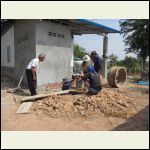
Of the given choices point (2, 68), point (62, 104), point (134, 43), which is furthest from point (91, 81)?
point (134, 43)

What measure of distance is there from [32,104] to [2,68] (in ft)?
20.8

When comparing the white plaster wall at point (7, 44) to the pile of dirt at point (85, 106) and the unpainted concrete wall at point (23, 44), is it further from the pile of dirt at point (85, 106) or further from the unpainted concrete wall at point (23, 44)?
the pile of dirt at point (85, 106)

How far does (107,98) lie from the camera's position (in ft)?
25.3

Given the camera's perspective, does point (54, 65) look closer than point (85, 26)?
Yes

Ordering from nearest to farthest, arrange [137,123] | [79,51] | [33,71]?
[137,123]
[33,71]
[79,51]

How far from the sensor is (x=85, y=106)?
7.20 m

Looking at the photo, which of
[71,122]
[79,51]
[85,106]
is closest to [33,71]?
[85,106]

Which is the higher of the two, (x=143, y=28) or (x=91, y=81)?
(x=143, y=28)

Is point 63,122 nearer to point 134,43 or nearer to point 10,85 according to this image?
point 10,85

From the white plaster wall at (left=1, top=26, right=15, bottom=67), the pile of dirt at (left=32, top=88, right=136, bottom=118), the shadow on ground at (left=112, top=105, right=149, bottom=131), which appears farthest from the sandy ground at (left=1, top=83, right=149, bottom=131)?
the white plaster wall at (left=1, top=26, right=15, bottom=67)

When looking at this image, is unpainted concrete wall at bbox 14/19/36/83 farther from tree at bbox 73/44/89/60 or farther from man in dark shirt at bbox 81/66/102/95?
tree at bbox 73/44/89/60

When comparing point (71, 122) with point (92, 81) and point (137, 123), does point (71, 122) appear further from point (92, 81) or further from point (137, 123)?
point (92, 81)

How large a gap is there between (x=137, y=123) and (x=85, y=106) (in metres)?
1.73

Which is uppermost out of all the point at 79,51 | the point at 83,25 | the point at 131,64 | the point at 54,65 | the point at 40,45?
the point at 83,25
